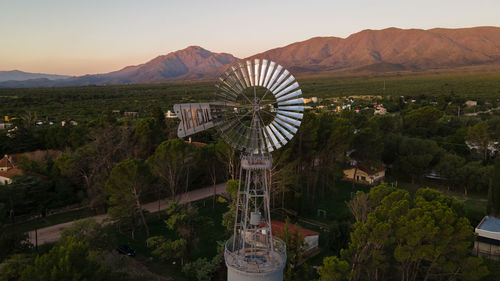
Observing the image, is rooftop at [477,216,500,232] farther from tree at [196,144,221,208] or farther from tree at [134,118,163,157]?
tree at [134,118,163,157]

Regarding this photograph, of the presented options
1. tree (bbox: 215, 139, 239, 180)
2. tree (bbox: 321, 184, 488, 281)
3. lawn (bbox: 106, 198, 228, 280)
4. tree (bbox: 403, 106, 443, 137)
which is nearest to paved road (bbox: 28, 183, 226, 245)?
lawn (bbox: 106, 198, 228, 280)

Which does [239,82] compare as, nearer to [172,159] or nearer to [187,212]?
[187,212]

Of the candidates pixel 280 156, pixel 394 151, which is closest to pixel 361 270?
pixel 280 156

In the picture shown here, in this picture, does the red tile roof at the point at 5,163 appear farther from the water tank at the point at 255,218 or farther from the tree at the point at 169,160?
the water tank at the point at 255,218

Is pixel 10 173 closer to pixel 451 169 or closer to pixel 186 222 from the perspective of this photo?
pixel 186 222

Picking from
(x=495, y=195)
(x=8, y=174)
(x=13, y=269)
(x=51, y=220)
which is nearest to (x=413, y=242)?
(x=13, y=269)

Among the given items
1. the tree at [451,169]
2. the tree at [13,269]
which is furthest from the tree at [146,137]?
the tree at [451,169]
